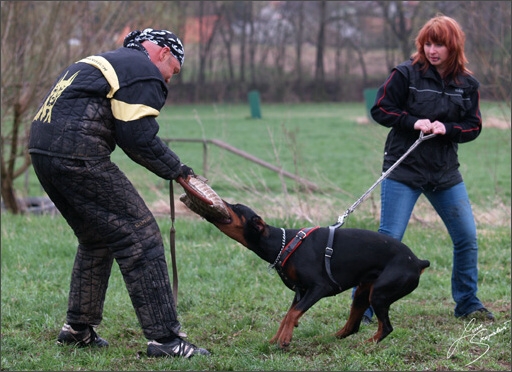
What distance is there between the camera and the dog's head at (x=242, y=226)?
14.9 feet

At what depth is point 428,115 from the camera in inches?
203

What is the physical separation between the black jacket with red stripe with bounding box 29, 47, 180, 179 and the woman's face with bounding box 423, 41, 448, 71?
1.92 metres

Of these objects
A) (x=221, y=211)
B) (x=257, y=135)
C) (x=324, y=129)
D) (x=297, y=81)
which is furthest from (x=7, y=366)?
(x=297, y=81)

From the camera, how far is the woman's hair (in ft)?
16.6

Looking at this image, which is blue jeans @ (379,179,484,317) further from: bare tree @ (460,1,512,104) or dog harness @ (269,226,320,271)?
bare tree @ (460,1,512,104)

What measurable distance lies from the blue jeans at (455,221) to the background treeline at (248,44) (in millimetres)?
3662

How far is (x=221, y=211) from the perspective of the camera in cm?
439

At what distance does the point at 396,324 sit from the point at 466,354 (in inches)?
32.9

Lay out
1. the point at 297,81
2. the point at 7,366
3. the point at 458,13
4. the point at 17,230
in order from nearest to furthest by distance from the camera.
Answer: the point at 7,366
the point at 17,230
the point at 458,13
the point at 297,81

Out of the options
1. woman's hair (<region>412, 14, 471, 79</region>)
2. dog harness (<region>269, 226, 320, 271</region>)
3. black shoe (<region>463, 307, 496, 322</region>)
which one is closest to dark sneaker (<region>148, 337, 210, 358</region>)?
dog harness (<region>269, 226, 320, 271</region>)

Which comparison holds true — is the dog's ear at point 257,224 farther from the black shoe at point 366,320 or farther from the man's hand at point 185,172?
the black shoe at point 366,320

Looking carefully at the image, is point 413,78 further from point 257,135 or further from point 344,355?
point 257,135

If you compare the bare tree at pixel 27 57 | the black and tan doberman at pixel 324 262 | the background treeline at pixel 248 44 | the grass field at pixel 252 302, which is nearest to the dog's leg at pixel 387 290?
the black and tan doberman at pixel 324 262

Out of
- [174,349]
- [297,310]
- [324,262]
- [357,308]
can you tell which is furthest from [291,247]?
[174,349]
